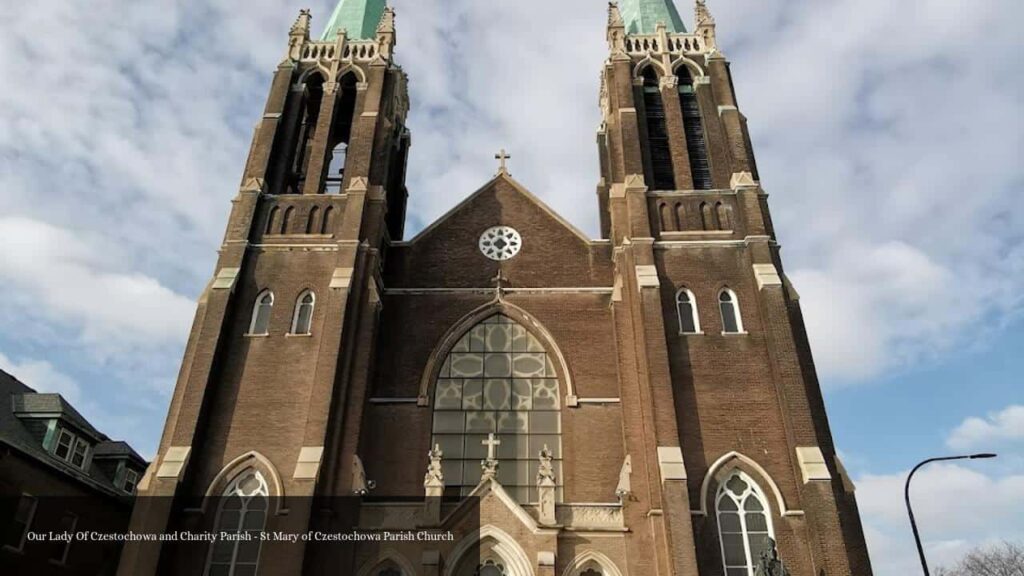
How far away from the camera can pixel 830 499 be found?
18141 mm

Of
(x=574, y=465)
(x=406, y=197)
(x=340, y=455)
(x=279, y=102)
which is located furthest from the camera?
(x=406, y=197)

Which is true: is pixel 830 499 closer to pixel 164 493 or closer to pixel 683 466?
pixel 683 466

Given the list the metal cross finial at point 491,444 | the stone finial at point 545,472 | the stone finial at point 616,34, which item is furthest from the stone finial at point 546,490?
the stone finial at point 616,34

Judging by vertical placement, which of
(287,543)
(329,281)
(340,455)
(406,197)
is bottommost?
(287,543)

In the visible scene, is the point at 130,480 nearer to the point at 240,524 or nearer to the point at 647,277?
the point at 240,524

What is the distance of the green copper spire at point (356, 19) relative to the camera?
102ft

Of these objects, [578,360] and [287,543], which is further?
[578,360]

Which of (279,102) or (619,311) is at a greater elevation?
(279,102)

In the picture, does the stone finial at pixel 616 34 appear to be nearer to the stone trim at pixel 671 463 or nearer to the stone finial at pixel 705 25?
the stone finial at pixel 705 25

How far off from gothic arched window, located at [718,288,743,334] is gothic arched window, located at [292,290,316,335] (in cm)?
1191

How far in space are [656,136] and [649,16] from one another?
6624 millimetres

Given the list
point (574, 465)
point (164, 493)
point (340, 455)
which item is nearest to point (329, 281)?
point (340, 455)

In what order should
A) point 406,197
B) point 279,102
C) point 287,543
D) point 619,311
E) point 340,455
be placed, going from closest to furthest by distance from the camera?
point 287,543 → point 340,455 → point 619,311 → point 279,102 → point 406,197

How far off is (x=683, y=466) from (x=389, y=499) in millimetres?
7803
